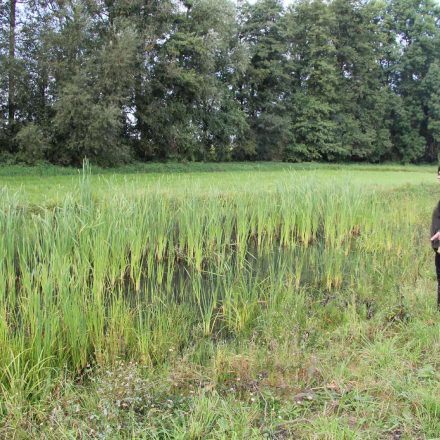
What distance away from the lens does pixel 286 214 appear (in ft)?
20.7

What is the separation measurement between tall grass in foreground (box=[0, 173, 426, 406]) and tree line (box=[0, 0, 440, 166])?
10118 millimetres

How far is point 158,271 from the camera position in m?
4.26

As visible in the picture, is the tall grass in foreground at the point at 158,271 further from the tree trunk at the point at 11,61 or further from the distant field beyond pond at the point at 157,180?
the tree trunk at the point at 11,61

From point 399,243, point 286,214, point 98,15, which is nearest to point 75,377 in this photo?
point 286,214

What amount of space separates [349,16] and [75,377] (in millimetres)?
34834

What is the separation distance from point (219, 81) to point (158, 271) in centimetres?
2196

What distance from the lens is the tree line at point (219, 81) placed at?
15.4 metres

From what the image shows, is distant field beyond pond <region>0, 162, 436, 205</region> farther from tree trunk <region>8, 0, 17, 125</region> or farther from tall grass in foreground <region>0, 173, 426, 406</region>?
tree trunk <region>8, 0, 17, 125</region>

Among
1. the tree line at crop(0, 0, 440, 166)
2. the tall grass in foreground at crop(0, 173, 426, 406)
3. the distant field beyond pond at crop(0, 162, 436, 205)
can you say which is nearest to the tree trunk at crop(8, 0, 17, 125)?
the tree line at crop(0, 0, 440, 166)

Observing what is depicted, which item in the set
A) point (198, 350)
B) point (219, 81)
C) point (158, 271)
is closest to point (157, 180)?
point (158, 271)

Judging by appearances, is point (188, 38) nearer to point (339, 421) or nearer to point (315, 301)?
point (315, 301)

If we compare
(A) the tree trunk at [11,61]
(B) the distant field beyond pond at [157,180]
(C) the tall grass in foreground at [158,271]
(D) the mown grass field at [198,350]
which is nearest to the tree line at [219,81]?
(A) the tree trunk at [11,61]

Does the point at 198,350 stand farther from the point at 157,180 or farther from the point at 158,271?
the point at 157,180

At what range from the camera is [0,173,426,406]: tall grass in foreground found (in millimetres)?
2713
